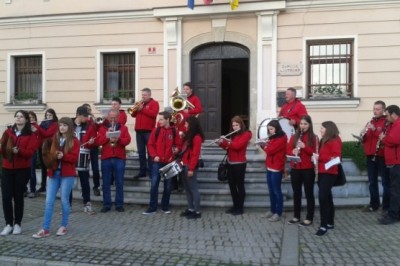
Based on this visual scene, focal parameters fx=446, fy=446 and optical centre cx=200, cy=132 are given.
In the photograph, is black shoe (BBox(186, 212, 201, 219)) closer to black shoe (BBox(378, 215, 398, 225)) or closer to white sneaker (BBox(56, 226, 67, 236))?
white sneaker (BBox(56, 226, 67, 236))

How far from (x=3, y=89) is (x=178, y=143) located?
26.8 feet

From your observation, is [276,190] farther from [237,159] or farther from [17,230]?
[17,230]

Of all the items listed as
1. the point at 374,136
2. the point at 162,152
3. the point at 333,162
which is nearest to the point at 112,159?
the point at 162,152

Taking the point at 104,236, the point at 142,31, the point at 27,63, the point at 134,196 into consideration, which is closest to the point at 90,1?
the point at 142,31

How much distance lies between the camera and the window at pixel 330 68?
38.7 feet

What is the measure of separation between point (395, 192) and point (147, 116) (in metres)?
4.99

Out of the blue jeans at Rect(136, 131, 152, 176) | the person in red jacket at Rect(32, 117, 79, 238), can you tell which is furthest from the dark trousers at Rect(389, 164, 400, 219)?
the person in red jacket at Rect(32, 117, 79, 238)

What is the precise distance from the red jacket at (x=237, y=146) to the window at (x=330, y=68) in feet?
14.4

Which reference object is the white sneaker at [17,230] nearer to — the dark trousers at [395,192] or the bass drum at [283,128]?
the bass drum at [283,128]

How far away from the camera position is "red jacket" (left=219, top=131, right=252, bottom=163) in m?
8.12

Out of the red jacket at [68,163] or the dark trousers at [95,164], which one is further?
the dark trousers at [95,164]

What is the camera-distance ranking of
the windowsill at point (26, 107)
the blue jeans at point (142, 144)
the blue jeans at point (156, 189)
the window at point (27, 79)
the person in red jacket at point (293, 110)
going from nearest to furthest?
the blue jeans at point (156, 189)
the person in red jacket at point (293, 110)
the blue jeans at point (142, 144)
the windowsill at point (26, 107)
the window at point (27, 79)

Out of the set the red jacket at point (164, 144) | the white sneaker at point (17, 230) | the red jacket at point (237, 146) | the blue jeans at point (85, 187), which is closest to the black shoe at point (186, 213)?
the red jacket at point (164, 144)

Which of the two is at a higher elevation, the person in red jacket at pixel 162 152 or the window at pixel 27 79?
the window at pixel 27 79
